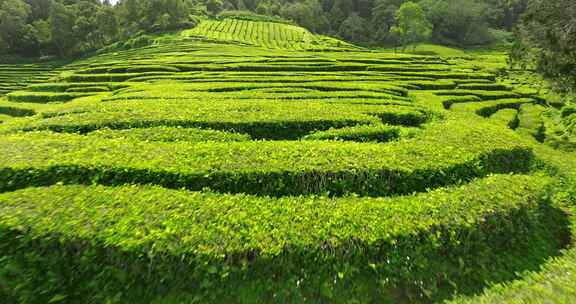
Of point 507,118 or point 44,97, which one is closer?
point 507,118

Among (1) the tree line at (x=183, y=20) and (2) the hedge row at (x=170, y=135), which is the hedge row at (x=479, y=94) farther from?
(1) the tree line at (x=183, y=20)

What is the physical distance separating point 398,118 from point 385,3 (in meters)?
119

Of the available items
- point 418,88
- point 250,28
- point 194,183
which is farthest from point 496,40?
point 194,183

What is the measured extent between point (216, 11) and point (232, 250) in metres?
138

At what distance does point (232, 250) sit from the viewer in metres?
4.95

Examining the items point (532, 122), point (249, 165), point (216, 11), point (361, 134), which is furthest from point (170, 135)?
point (216, 11)

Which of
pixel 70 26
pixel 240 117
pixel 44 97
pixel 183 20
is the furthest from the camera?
pixel 183 20

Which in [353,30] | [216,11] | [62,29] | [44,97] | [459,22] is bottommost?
[44,97]

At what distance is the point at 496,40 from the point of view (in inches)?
3287

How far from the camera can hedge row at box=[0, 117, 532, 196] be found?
6.98m

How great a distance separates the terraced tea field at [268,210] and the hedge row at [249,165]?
45mm

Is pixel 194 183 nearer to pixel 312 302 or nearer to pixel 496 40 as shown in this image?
pixel 312 302

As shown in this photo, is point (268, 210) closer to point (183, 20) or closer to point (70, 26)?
point (183, 20)

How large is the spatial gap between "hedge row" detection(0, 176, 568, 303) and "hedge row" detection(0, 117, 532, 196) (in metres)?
0.86
